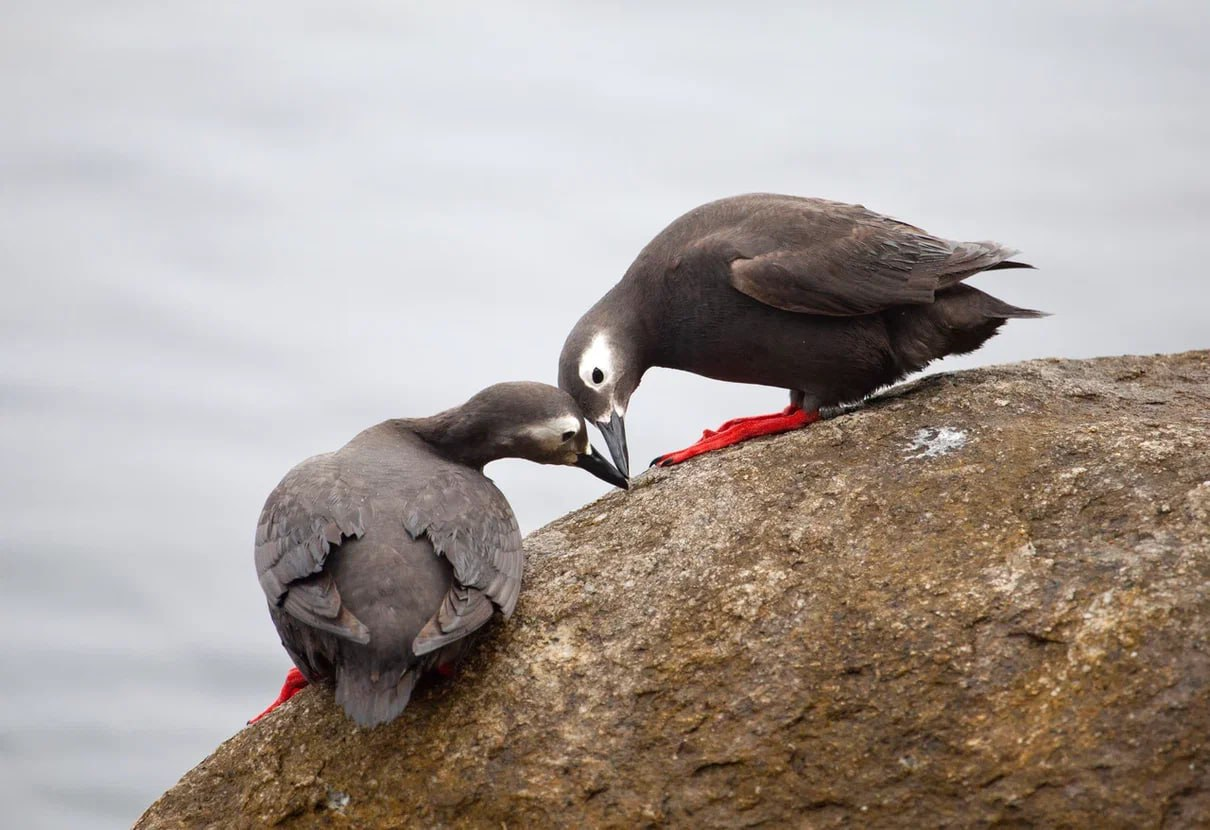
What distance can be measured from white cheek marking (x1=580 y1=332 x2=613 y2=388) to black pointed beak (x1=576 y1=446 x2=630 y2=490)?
1.85 feet

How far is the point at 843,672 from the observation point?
4488 mm

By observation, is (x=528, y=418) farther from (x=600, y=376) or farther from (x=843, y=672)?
(x=843, y=672)

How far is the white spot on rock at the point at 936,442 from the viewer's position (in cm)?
559

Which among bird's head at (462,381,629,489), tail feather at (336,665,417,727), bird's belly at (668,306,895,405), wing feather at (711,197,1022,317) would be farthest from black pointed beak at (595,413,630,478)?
tail feather at (336,665,417,727)

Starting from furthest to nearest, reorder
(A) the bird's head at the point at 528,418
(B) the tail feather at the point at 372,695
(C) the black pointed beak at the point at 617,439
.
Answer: (C) the black pointed beak at the point at 617,439 < (A) the bird's head at the point at 528,418 < (B) the tail feather at the point at 372,695

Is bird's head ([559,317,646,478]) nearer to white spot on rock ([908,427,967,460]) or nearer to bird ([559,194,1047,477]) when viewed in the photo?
bird ([559,194,1047,477])

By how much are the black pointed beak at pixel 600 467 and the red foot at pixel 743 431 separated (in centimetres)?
45

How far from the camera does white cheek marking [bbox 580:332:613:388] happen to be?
6.59 m

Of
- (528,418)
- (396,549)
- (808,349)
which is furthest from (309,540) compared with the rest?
(808,349)

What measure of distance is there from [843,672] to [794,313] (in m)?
2.54

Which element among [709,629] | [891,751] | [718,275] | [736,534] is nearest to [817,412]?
[718,275]

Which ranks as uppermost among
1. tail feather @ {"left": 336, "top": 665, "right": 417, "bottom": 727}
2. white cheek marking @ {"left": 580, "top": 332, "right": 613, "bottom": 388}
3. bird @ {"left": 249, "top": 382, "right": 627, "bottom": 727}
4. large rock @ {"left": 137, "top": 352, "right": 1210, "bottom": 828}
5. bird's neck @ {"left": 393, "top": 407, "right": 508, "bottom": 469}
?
white cheek marking @ {"left": 580, "top": 332, "right": 613, "bottom": 388}

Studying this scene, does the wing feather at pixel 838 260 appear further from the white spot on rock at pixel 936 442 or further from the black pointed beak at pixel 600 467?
the black pointed beak at pixel 600 467

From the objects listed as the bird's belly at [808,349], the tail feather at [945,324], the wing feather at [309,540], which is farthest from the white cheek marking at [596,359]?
the wing feather at [309,540]
